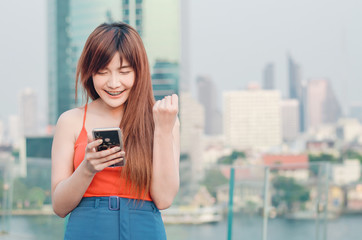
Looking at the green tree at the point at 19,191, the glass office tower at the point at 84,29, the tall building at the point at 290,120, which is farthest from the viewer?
the tall building at the point at 290,120

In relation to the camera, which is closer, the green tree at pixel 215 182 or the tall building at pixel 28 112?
the green tree at pixel 215 182

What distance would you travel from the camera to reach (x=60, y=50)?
60094 mm

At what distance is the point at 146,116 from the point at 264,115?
287 ft

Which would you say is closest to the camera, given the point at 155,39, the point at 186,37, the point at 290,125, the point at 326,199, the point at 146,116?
the point at 146,116

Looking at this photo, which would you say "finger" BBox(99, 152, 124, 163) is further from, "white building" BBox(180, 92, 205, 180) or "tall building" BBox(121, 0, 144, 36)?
"white building" BBox(180, 92, 205, 180)

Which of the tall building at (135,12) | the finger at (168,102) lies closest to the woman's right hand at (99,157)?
the finger at (168,102)

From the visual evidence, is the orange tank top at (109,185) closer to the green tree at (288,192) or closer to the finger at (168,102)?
the finger at (168,102)

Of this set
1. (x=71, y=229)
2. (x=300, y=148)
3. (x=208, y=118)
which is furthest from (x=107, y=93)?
(x=208, y=118)

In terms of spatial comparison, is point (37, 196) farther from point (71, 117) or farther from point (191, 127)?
A: point (191, 127)

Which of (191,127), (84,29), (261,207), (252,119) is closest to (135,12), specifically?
(84,29)

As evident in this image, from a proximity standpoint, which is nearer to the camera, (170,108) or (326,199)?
(170,108)

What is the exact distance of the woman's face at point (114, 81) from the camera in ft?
3.01

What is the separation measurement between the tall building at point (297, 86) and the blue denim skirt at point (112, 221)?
99033mm

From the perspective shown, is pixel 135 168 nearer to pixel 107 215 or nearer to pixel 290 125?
pixel 107 215
